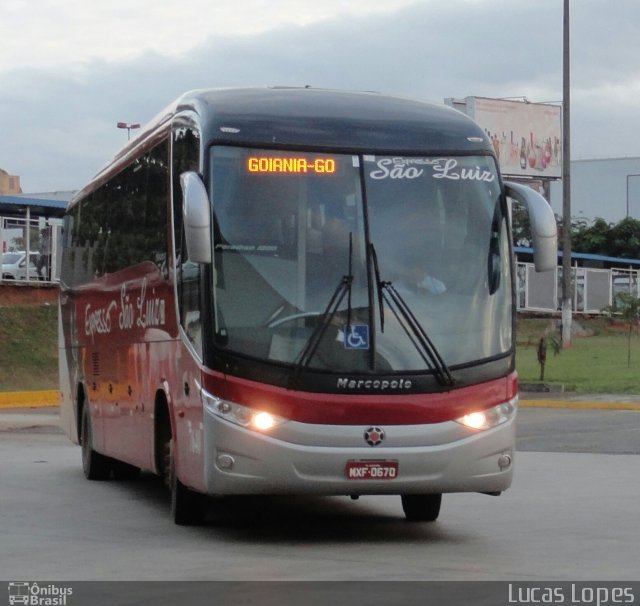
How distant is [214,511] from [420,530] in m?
2.37

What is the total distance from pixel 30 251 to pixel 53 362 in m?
4.76

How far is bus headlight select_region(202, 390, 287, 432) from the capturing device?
1103 centimetres

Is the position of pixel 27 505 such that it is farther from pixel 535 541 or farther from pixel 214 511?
pixel 535 541

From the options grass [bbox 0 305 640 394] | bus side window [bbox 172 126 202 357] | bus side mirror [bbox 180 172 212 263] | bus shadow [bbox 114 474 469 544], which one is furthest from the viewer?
grass [bbox 0 305 640 394]

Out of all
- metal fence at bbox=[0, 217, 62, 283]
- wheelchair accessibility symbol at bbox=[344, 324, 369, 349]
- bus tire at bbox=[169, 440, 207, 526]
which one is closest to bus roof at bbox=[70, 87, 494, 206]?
wheelchair accessibility symbol at bbox=[344, 324, 369, 349]

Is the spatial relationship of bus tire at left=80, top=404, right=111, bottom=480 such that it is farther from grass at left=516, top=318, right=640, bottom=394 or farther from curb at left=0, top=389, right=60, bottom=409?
grass at left=516, top=318, right=640, bottom=394

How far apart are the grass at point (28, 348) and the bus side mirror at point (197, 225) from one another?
73.6 ft

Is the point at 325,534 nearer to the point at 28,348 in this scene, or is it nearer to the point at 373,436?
the point at 373,436

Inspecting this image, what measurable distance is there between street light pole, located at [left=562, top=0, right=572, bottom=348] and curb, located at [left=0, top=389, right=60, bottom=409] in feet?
55.5

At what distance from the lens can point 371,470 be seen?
1105 centimetres

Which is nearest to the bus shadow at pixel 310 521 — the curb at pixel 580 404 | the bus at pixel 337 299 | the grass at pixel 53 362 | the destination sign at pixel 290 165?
the bus at pixel 337 299

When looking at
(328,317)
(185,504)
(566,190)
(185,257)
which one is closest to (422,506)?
(185,504)
